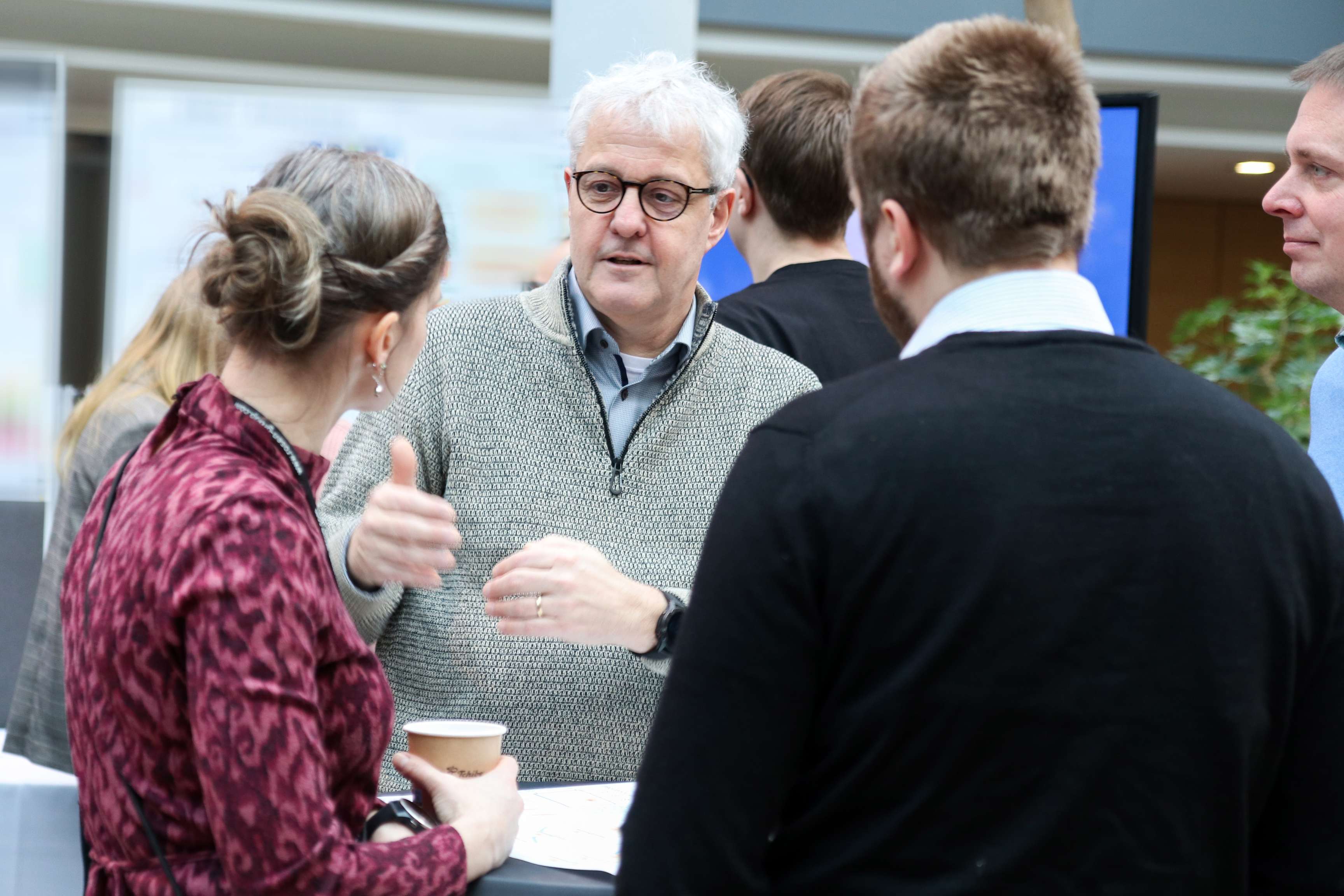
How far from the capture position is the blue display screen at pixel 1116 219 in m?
2.89

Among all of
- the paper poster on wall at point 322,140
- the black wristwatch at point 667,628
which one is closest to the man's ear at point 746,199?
the black wristwatch at point 667,628

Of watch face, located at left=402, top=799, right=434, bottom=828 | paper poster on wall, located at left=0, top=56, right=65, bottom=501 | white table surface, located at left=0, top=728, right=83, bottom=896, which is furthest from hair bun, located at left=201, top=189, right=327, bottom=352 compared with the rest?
paper poster on wall, located at left=0, top=56, right=65, bottom=501

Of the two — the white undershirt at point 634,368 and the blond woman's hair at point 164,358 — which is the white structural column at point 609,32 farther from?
the white undershirt at point 634,368

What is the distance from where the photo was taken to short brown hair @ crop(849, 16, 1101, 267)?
959 mm

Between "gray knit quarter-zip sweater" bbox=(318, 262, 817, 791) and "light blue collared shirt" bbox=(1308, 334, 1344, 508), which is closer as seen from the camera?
"gray knit quarter-zip sweater" bbox=(318, 262, 817, 791)

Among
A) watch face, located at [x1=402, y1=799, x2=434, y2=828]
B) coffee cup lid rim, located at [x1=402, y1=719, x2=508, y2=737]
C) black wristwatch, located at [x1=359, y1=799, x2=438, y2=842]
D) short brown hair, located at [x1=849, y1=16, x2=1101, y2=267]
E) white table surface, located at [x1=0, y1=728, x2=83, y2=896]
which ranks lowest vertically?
white table surface, located at [x1=0, y1=728, x2=83, y2=896]

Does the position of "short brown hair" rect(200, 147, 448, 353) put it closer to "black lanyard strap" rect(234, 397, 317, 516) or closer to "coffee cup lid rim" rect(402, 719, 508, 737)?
"black lanyard strap" rect(234, 397, 317, 516)

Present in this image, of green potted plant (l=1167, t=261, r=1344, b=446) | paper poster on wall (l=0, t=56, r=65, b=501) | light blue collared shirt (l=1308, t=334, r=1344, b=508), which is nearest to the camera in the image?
light blue collared shirt (l=1308, t=334, r=1344, b=508)

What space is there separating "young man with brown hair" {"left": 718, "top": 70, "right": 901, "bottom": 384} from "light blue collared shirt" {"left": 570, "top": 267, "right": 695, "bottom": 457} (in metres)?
0.44

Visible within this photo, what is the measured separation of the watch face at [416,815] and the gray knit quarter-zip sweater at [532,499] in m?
0.37

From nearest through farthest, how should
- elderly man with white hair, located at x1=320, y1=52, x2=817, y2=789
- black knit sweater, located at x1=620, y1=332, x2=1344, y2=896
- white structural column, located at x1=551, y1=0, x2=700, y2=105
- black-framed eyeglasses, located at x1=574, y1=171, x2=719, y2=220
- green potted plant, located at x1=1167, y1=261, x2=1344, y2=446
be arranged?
black knit sweater, located at x1=620, y1=332, x2=1344, y2=896
elderly man with white hair, located at x1=320, y1=52, x2=817, y2=789
black-framed eyeglasses, located at x1=574, y1=171, x2=719, y2=220
white structural column, located at x1=551, y1=0, x2=700, y2=105
green potted plant, located at x1=1167, y1=261, x2=1344, y2=446

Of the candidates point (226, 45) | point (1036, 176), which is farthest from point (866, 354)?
point (226, 45)

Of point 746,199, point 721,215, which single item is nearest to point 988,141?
point 721,215

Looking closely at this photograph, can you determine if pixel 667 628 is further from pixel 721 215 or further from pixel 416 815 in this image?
pixel 721 215
